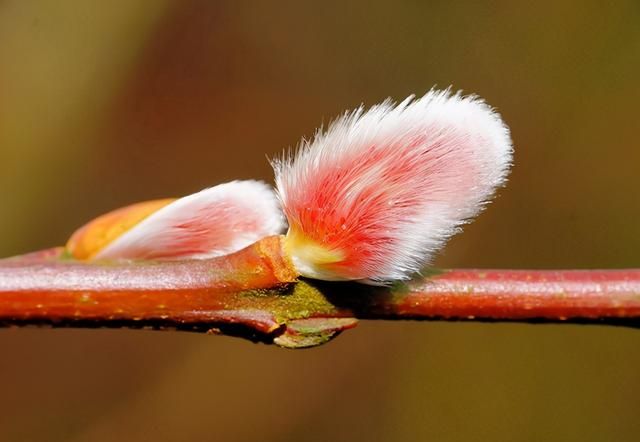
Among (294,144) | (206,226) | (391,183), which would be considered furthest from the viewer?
(294,144)

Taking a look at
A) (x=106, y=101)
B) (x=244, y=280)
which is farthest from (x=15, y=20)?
(x=244, y=280)

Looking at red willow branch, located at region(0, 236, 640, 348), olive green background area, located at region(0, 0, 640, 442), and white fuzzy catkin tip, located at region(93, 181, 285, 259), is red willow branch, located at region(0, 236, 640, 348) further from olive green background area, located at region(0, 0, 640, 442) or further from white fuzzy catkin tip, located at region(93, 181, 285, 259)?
olive green background area, located at region(0, 0, 640, 442)

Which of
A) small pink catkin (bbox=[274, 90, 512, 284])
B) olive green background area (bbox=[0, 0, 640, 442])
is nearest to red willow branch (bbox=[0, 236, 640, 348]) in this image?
small pink catkin (bbox=[274, 90, 512, 284])

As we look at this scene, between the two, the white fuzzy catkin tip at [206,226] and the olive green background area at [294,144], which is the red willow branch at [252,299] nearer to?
the white fuzzy catkin tip at [206,226]

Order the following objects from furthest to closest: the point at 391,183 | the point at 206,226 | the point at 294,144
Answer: the point at 294,144 < the point at 206,226 < the point at 391,183

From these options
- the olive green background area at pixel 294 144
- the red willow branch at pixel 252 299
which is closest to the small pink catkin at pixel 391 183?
the red willow branch at pixel 252 299

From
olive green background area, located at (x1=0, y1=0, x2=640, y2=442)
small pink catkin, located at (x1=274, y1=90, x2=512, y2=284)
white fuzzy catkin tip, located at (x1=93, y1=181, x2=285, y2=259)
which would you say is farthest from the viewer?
olive green background area, located at (x1=0, y1=0, x2=640, y2=442)

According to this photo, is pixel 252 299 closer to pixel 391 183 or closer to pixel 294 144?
pixel 391 183

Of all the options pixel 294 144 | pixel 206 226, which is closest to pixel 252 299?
pixel 206 226
